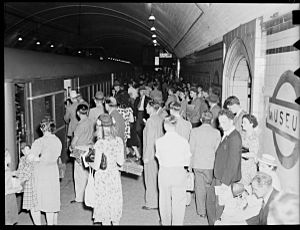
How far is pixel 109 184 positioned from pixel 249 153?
5.95 feet

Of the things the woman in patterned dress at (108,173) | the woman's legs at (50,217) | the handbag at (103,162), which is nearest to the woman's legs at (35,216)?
the woman's legs at (50,217)

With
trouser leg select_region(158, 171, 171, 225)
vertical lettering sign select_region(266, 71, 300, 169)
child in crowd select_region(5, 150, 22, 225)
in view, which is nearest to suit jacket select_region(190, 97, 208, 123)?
vertical lettering sign select_region(266, 71, 300, 169)

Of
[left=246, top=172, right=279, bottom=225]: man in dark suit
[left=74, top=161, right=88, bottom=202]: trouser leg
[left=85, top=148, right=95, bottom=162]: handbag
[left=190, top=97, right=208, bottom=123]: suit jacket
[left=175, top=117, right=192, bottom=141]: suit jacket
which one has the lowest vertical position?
[left=74, top=161, right=88, bottom=202]: trouser leg

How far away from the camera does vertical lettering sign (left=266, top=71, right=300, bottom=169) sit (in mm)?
4570

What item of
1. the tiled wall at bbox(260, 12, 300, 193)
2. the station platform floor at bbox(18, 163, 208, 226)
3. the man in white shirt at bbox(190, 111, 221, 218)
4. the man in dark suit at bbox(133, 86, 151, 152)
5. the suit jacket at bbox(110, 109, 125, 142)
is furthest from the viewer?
the man in dark suit at bbox(133, 86, 151, 152)

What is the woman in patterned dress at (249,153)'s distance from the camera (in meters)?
4.93

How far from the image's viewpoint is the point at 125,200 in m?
6.48

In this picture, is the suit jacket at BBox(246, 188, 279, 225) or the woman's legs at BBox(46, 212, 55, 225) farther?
the woman's legs at BBox(46, 212, 55, 225)

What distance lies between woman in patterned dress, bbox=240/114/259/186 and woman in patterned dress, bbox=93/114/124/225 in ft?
5.22

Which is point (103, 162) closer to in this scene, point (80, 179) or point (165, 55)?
point (80, 179)

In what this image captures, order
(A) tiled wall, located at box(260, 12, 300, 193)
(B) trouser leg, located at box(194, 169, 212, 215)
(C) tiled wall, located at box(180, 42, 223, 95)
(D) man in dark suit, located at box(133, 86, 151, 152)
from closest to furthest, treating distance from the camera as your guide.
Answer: (A) tiled wall, located at box(260, 12, 300, 193) → (B) trouser leg, located at box(194, 169, 212, 215) → (D) man in dark suit, located at box(133, 86, 151, 152) → (C) tiled wall, located at box(180, 42, 223, 95)

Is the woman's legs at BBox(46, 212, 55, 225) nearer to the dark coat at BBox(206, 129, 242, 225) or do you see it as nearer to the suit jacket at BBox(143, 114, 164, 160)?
the suit jacket at BBox(143, 114, 164, 160)

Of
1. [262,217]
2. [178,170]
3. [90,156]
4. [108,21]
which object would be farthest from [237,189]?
[108,21]

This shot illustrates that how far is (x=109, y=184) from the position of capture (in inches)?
181
